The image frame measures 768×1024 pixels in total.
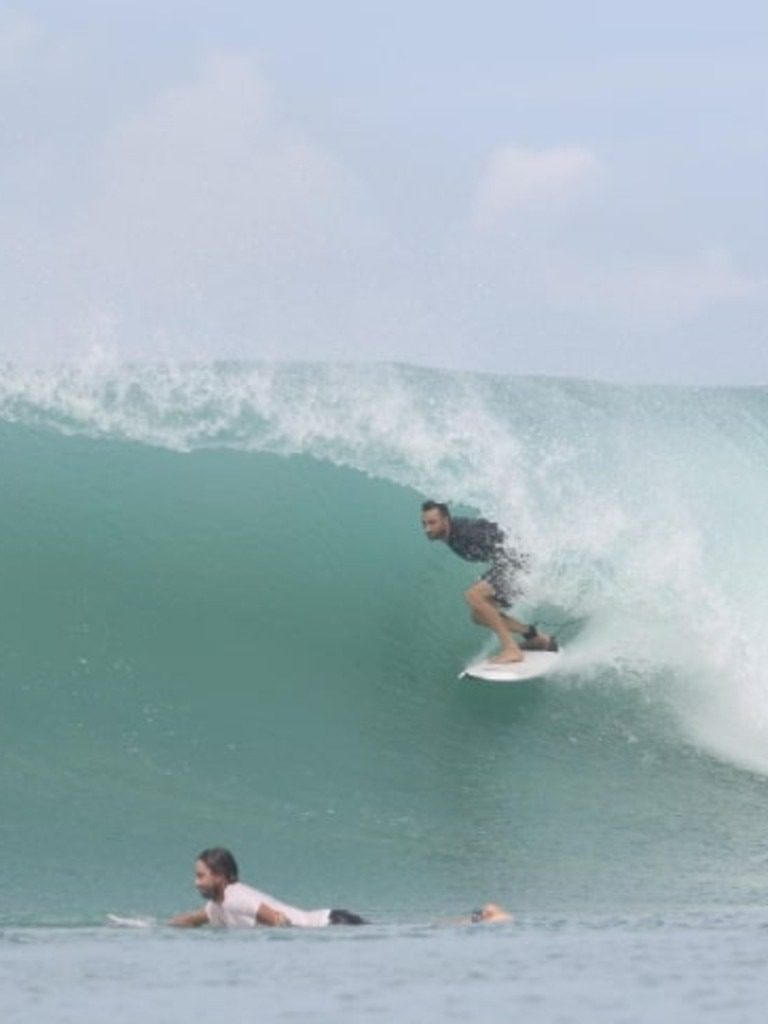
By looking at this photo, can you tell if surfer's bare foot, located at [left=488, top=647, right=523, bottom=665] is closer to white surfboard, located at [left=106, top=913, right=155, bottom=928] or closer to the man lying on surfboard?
the man lying on surfboard

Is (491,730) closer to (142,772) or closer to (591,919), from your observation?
(142,772)

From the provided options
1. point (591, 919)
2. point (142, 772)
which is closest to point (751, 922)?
point (591, 919)

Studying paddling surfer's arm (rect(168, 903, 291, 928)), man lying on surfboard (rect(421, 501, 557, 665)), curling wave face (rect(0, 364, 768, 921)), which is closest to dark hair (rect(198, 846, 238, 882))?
paddling surfer's arm (rect(168, 903, 291, 928))

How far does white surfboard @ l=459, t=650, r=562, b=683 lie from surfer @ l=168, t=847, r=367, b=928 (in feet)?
12.5

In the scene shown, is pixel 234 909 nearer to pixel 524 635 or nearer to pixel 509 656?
pixel 509 656

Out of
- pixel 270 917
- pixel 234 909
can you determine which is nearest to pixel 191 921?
pixel 234 909

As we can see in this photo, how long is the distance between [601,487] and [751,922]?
22.0 feet

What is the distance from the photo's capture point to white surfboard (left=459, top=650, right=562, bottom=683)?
39.8 ft

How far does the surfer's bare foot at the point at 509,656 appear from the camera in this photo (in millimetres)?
12102

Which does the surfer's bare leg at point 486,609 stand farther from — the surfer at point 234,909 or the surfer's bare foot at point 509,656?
the surfer at point 234,909

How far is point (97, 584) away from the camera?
12.6 meters

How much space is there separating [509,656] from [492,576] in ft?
1.52

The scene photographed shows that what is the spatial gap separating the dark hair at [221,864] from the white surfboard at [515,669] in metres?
3.82

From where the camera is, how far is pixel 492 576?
11977 millimetres
